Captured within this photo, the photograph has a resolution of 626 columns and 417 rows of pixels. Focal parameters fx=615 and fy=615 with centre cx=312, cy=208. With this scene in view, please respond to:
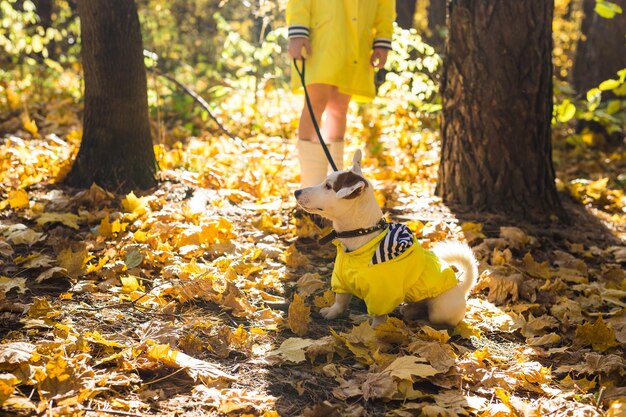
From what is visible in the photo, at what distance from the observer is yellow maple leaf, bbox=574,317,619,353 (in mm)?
3031

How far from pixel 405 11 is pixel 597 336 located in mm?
8216

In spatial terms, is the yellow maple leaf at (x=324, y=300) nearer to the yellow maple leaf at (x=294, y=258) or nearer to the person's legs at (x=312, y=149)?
the yellow maple leaf at (x=294, y=258)

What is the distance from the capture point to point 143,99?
15.9 ft

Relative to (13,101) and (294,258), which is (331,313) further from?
(13,101)

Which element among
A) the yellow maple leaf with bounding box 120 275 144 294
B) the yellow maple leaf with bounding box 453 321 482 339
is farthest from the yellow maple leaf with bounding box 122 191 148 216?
the yellow maple leaf with bounding box 453 321 482 339

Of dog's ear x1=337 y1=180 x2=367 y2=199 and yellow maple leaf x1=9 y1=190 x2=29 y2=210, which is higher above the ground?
dog's ear x1=337 y1=180 x2=367 y2=199

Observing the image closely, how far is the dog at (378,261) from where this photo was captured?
2.97 metres

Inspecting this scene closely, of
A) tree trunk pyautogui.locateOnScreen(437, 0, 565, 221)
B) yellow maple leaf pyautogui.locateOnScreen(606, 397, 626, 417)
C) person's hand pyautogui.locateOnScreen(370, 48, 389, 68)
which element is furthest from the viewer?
tree trunk pyautogui.locateOnScreen(437, 0, 565, 221)

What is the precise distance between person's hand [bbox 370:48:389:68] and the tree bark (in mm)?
6310

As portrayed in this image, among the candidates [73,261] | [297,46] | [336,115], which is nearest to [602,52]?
[336,115]

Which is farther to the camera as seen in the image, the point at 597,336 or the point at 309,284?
the point at 309,284

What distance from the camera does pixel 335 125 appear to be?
4.48 metres

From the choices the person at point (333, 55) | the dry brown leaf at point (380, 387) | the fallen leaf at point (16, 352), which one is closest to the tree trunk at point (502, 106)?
the person at point (333, 55)

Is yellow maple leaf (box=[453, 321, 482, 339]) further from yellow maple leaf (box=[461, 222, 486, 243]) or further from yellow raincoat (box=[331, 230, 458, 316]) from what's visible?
yellow maple leaf (box=[461, 222, 486, 243])
